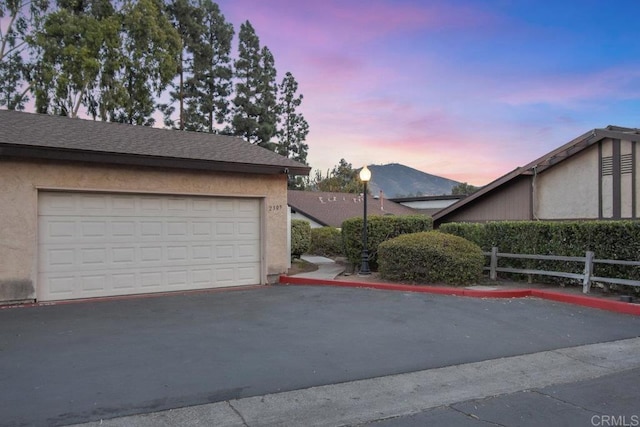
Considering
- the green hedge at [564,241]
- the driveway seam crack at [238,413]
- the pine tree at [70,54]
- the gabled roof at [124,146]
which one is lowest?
the driveway seam crack at [238,413]

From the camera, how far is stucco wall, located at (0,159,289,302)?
895 cm

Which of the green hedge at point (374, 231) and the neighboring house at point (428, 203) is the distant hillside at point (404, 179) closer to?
the neighboring house at point (428, 203)

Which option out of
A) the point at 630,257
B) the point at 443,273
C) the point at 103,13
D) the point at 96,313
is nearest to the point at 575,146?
the point at 630,257

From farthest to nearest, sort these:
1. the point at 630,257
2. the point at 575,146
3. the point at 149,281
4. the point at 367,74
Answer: the point at 367,74 < the point at 575,146 < the point at 149,281 < the point at 630,257

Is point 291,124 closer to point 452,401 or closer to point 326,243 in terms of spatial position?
point 326,243

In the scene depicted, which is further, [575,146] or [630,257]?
[575,146]

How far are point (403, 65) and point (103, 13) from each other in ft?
69.8

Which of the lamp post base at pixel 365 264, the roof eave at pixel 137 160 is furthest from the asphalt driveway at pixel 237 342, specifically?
the roof eave at pixel 137 160

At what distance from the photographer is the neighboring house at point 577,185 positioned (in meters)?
13.0

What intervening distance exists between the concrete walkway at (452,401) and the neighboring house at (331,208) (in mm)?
23059

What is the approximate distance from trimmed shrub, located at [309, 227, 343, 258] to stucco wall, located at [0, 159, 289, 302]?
10.3 metres

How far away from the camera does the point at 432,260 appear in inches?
443

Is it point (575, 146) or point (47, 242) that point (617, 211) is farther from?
point (47, 242)

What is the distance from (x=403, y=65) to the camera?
16906mm
